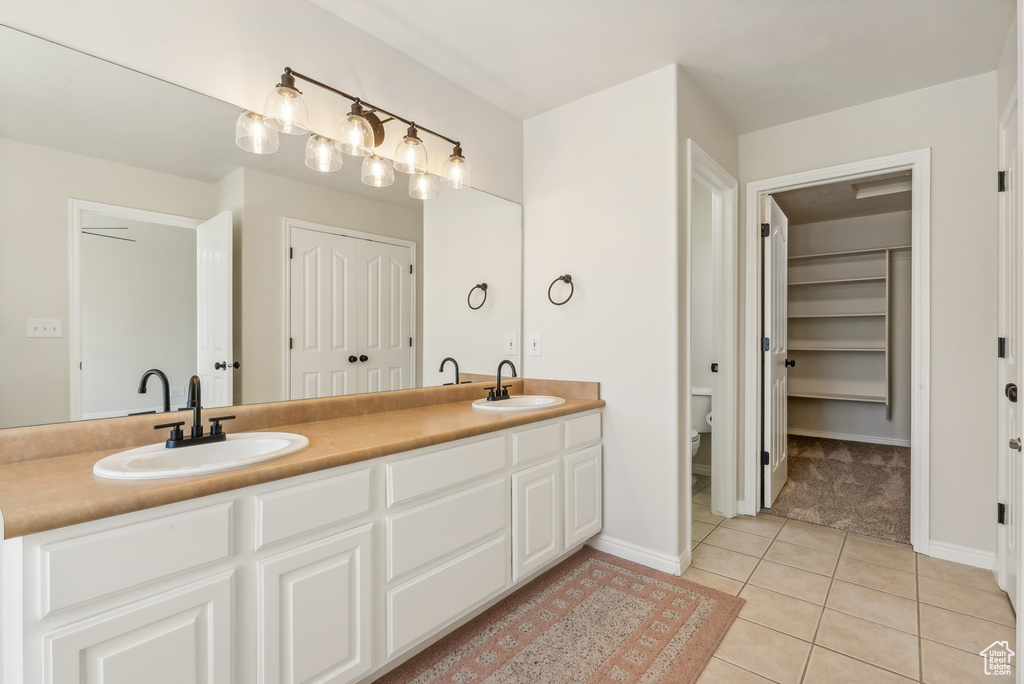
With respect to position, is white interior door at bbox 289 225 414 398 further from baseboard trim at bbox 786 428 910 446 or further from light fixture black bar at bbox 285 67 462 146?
baseboard trim at bbox 786 428 910 446

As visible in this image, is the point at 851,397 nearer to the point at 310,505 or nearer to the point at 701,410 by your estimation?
the point at 701,410

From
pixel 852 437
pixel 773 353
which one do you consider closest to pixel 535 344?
pixel 773 353

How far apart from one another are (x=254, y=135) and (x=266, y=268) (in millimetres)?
459

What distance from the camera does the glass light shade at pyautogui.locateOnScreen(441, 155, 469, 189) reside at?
2.30m

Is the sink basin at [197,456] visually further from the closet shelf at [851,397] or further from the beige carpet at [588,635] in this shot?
the closet shelf at [851,397]

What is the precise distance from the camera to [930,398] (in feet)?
8.08

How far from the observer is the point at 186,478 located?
111 cm

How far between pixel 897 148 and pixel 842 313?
2674 mm

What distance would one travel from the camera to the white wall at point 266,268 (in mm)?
1710

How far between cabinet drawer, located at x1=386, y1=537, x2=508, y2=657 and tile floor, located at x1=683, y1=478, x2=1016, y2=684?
0.80 m

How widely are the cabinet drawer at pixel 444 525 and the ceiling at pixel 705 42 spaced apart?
187cm

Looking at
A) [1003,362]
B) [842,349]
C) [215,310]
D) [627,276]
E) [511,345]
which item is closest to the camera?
[215,310]

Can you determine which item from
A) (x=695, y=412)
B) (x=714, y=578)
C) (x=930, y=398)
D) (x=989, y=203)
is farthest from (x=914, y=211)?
(x=714, y=578)

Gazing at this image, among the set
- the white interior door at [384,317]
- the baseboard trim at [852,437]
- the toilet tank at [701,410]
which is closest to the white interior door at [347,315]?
the white interior door at [384,317]
